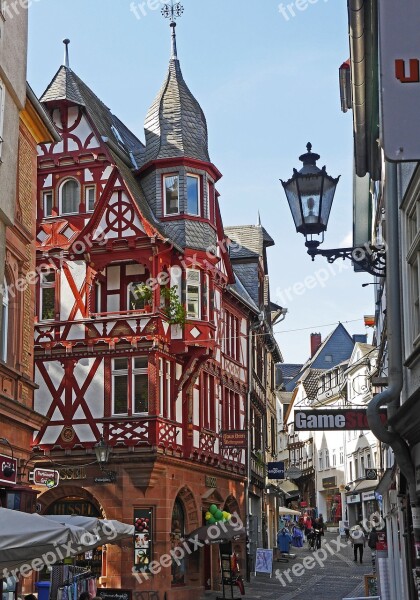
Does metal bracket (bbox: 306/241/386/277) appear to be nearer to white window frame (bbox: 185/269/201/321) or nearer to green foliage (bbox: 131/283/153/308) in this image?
green foliage (bbox: 131/283/153/308)

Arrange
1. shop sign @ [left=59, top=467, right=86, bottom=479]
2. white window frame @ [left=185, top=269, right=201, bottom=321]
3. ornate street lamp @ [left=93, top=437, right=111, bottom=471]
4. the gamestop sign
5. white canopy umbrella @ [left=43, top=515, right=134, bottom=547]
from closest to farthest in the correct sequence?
the gamestop sign → white canopy umbrella @ [left=43, top=515, right=134, bottom=547] → ornate street lamp @ [left=93, top=437, right=111, bottom=471] → shop sign @ [left=59, top=467, right=86, bottom=479] → white window frame @ [left=185, top=269, right=201, bottom=321]

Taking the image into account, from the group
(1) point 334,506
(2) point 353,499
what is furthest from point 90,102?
(1) point 334,506

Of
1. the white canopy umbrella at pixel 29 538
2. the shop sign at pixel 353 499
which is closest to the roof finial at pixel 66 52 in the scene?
the white canopy umbrella at pixel 29 538

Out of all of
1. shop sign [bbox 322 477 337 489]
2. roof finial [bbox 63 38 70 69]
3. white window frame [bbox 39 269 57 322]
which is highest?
roof finial [bbox 63 38 70 69]

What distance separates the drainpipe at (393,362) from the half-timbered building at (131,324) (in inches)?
702

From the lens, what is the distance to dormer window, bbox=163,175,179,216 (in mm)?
32500

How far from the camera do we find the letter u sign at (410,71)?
5.02 m

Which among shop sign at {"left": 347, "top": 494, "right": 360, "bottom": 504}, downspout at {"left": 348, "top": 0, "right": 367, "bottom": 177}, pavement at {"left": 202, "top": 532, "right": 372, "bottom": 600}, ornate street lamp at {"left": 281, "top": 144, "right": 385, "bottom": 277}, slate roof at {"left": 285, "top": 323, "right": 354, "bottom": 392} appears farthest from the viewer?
slate roof at {"left": 285, "top": 323, "right": 354, "bottom": 392}

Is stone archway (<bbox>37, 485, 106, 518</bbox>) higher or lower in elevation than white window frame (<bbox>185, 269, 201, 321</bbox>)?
lower

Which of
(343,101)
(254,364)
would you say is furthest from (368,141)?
(254,364)

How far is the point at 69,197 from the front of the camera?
32.0m

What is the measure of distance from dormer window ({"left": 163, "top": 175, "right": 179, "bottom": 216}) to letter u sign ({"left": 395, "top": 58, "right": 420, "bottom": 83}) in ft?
89.9

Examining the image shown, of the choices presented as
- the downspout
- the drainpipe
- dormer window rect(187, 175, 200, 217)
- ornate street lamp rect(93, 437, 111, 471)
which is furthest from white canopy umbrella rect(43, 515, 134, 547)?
dormer window rect(187, 175, 200, 217)

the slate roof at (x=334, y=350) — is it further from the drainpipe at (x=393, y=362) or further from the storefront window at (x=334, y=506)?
the drainpipe at (x=393, y=362)
